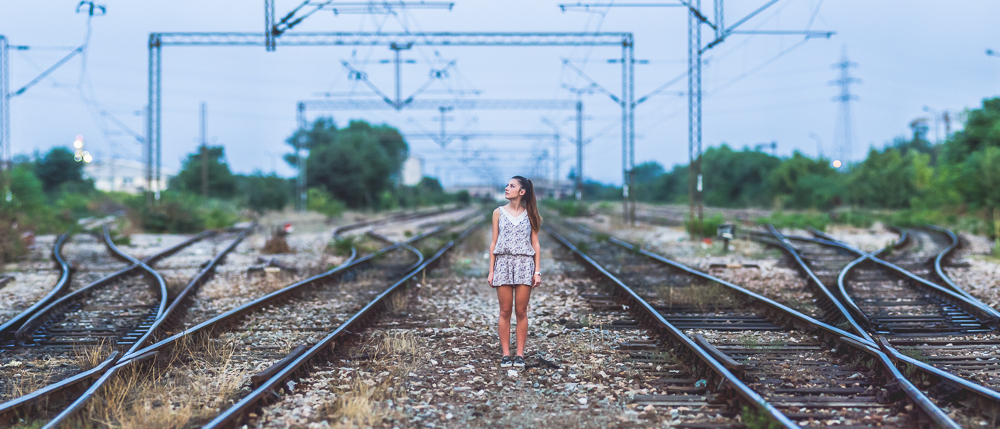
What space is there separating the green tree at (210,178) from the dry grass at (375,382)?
49.1 metres

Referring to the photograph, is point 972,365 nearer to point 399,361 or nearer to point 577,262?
point 399,361

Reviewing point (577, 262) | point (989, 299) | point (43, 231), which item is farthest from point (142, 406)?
point (43, 231)

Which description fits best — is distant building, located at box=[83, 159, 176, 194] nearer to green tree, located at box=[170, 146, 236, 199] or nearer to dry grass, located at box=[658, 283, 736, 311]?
green tree, located at box=[170, 146, 236, 199]

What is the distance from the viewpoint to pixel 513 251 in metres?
5.96

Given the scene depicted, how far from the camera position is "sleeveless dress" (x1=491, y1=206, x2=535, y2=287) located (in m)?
5.94

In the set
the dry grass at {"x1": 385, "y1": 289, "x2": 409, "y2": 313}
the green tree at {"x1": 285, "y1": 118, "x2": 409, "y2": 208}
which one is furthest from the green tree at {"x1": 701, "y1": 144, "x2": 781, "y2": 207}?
the dry grass at {"x1": 385, "y1": 289, "x2": 409, "y2": 313}

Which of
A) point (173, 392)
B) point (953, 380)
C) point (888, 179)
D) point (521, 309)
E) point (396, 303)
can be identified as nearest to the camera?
point (953, 380)

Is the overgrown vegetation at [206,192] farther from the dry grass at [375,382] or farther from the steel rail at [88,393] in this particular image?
the dry grass at [375,382]

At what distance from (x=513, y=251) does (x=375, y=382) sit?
159 centimetres

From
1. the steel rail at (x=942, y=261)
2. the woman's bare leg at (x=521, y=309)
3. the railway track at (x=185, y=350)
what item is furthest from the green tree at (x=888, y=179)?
the woman's bare leg at (x=521, y=309)

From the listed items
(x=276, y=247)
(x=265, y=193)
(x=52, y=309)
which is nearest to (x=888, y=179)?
(x=265, y=193)

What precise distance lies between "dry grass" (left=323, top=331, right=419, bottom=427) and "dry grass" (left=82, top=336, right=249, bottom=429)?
2.81 feet

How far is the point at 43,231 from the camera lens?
82.4 ft

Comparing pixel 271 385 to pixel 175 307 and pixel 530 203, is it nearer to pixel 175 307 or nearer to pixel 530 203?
pixel 530 203
